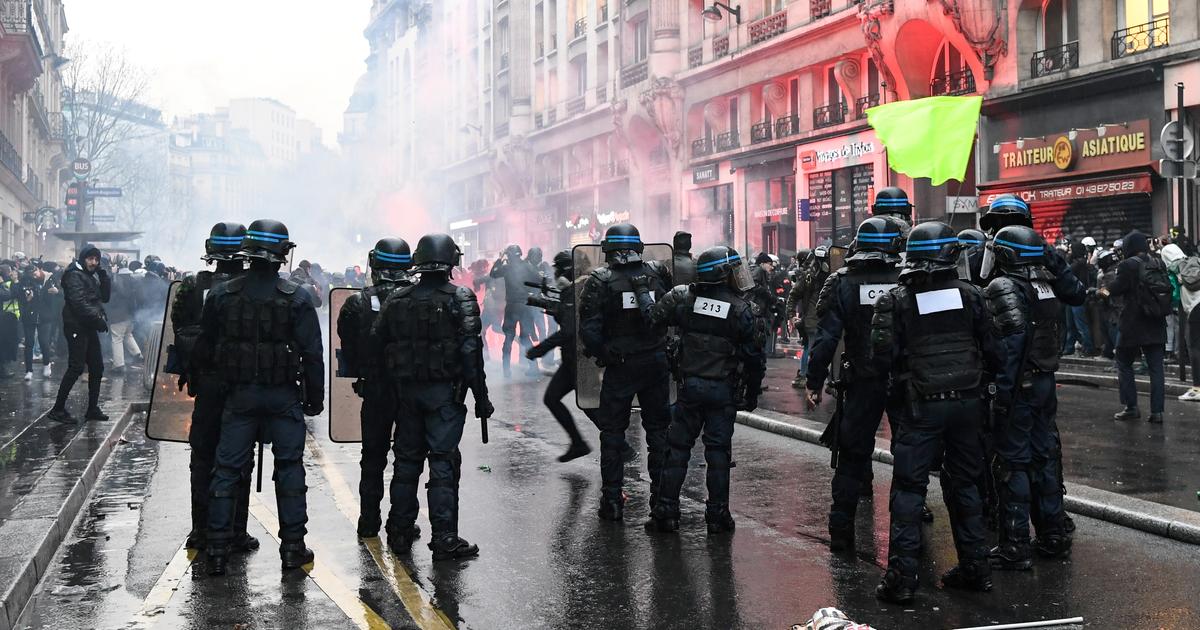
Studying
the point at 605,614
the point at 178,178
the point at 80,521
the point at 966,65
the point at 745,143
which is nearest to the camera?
the point at 605,614

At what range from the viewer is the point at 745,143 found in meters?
30.8

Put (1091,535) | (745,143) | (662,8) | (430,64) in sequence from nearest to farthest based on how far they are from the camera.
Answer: (1091,535) < (745,143) < (662,8) < (430,64)

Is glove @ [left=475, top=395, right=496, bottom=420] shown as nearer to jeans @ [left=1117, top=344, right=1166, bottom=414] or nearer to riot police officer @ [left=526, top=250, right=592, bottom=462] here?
riot police officer @ [left=526, top=250, right=592, bottom=462]

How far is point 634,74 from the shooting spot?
118 ft

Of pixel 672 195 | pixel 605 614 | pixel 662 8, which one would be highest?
pixel 662 8

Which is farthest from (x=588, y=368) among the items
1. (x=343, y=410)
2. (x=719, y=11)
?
(x=719, y=11)

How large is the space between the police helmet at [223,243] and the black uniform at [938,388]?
11.2 ft

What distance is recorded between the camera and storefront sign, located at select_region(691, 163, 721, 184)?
3212 cm

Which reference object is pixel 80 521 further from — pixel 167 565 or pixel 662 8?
pixel 662 8

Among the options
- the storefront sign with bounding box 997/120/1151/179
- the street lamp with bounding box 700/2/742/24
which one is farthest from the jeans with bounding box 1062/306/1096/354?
the street lamp with bounding box 700/2/742/24

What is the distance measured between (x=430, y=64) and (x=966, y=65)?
133 ft

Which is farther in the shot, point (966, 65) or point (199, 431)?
point (966, 65)

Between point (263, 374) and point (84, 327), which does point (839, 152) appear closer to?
point (84, 327)

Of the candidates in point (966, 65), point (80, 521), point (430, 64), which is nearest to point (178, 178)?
point (430, 64)
